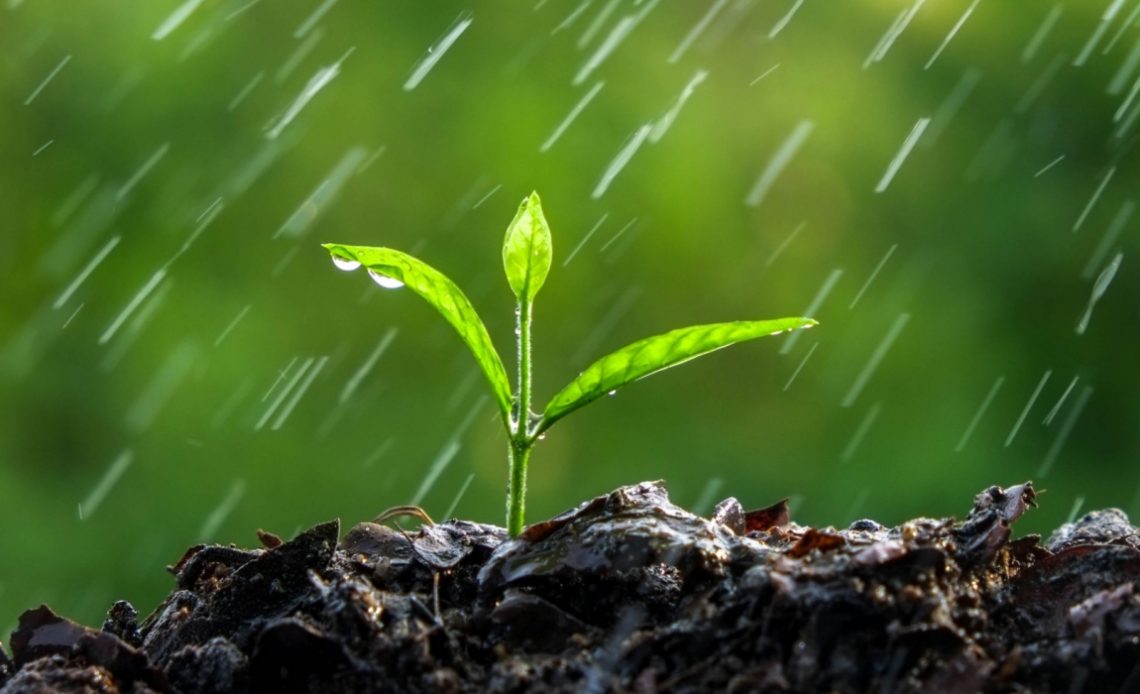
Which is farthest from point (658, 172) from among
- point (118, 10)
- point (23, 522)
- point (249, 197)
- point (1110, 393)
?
point (23, 522)

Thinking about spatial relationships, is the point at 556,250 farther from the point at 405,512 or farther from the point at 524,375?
the point at 524,375

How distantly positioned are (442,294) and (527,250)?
88mm

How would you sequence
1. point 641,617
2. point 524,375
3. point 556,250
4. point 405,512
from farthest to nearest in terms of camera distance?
point 556,250
point 405,512
point 524,375
point 641,617

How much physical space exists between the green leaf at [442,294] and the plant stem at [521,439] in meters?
0.02

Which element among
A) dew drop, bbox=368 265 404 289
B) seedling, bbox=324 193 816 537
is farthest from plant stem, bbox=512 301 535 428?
dew drop, bbox=368 265 404 289

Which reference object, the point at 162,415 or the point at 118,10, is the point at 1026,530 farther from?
the point at 118,10

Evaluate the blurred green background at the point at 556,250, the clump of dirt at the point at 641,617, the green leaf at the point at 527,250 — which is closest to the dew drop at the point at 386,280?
the green leaf at the point at 527,250

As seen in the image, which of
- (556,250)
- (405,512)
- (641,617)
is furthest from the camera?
(556,250)

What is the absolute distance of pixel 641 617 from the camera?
0.84 metres

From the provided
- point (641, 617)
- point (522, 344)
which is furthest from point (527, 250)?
point (641, 617)

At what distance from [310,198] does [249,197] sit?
0.71 feet

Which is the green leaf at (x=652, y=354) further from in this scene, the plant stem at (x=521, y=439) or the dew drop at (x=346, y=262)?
the dew drop at (x=346, y=262)

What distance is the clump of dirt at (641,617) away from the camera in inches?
29.0

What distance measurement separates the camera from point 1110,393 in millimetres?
3742
